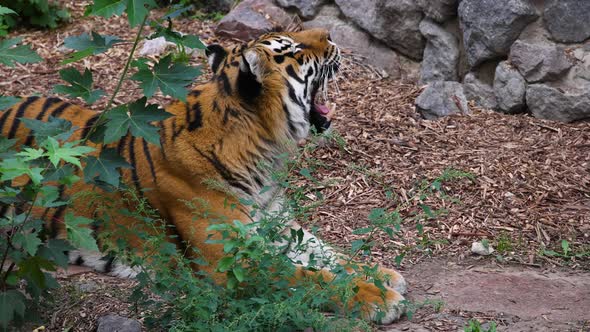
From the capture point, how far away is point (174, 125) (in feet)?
15.1

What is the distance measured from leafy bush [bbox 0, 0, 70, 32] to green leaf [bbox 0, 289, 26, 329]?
17.2 feet

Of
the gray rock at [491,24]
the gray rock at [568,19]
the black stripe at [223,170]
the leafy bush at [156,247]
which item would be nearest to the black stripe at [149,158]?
the black stripe at [223,170]

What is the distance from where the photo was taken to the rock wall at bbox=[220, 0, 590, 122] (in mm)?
6605

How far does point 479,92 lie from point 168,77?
163 inches

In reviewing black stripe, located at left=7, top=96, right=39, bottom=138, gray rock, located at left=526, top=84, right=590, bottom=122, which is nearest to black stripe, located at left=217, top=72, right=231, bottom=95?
black stripe, located at left=7, top=96, right=39, bottom=138

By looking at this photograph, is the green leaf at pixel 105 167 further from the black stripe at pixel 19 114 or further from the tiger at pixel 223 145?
the black stripe at pixel 19 114

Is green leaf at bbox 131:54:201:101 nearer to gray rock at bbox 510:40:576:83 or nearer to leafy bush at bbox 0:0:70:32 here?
gray rock at bbox 510:40:576:83

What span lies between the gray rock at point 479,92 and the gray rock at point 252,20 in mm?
1977

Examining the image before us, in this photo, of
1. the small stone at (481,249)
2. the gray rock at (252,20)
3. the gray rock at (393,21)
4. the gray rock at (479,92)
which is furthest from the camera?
the gray rock at (252,20)

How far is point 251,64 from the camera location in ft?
14.3

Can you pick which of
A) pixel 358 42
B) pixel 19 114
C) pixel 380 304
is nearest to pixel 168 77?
pixel 380 304

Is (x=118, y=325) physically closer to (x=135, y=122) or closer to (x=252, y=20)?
(x=135, y=122)

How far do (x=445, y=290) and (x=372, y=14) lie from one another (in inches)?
148

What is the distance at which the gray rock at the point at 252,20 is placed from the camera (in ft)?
26.1
